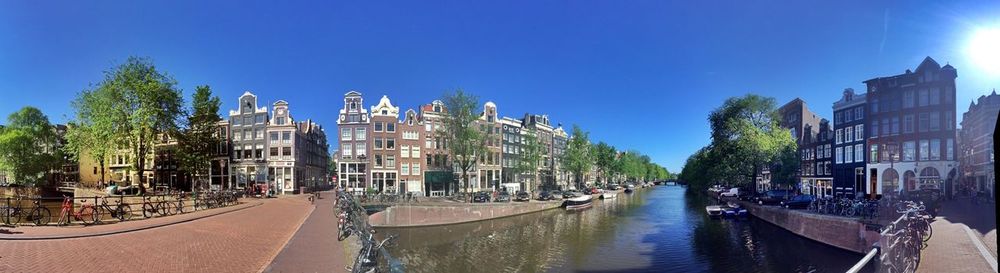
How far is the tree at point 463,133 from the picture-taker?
10.9m

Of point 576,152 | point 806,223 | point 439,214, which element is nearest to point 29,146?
point 439,214

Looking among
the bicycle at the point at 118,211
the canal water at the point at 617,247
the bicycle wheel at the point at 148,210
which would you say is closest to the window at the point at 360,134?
the canal water at the point at 617,247

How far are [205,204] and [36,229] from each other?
336 inches

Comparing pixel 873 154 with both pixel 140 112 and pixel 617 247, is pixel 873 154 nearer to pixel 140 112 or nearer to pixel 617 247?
pixel 140 112

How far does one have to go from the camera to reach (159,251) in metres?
5.63

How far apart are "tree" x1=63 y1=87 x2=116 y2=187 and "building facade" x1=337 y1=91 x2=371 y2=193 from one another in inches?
121

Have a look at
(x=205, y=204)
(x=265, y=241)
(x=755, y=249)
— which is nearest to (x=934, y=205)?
(x=265, y=241)

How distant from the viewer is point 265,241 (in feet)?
26.1

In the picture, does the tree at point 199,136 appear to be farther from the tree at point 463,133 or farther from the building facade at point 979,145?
the building facade at point 979,145

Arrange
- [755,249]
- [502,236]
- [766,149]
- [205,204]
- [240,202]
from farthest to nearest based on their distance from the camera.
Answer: [502,236]
[240,202]
[755,249]
[205,204]
[766,149]

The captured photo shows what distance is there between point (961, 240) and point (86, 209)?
12100mm

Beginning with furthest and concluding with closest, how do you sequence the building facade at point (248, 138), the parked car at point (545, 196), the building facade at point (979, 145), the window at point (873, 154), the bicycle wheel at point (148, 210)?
the parked car at point (545, 196), the bicycle wheel at point (148, 210), the building facade at point (248, 138), the window at point (873, 154), the building facade at point (979, 145)

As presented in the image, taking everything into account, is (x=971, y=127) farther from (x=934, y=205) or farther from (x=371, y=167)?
(x=371, y=167)

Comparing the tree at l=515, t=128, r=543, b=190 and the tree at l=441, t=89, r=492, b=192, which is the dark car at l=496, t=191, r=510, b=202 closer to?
the tree at l=515, t=128, r=543, b=190
